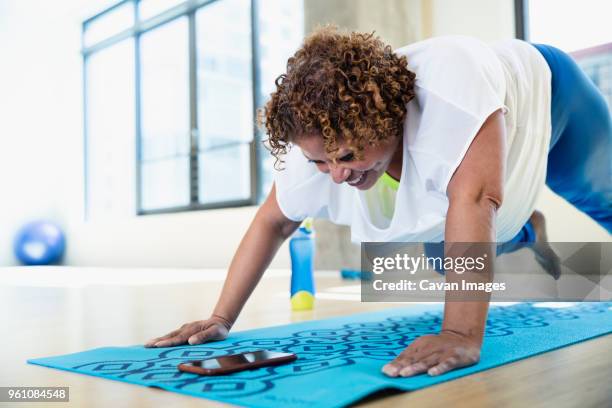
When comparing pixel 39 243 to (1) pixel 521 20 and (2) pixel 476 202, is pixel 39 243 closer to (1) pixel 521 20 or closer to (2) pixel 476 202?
(1) pixel 521 20

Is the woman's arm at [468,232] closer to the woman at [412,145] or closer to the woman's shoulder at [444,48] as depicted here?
the woman at [412,145]

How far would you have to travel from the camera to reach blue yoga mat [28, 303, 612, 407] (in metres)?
0.83

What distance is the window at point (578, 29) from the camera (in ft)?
10.5

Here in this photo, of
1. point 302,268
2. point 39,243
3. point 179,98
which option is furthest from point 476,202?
point 39,243

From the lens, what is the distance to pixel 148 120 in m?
6.30

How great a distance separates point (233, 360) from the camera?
999 mm

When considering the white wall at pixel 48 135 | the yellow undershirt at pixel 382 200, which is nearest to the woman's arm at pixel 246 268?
the yellow undershirt at pixel 382 200

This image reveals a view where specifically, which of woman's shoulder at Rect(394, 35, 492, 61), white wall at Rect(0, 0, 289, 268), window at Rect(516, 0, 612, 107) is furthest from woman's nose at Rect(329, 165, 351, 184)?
white wall at Rect(0, 0, 289, 268)

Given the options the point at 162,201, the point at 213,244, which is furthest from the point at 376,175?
the point at 162,201

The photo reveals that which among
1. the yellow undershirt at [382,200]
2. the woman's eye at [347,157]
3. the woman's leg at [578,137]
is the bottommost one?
the yellow undershirt at [382,200]

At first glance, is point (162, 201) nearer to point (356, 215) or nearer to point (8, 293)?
point (8, 293)

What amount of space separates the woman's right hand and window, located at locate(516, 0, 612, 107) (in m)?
2.66

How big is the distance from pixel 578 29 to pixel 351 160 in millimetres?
2695

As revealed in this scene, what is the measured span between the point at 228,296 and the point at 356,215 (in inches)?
13.6
